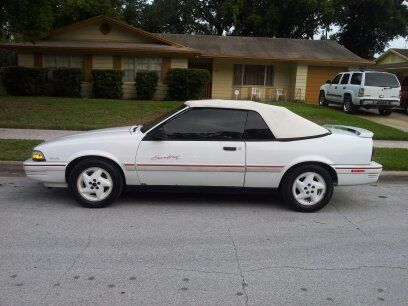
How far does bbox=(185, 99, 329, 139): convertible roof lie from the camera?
6.07 metres

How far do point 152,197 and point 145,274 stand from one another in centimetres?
256

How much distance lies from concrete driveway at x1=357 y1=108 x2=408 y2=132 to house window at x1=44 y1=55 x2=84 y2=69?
1335 cm

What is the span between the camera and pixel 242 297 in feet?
12.1

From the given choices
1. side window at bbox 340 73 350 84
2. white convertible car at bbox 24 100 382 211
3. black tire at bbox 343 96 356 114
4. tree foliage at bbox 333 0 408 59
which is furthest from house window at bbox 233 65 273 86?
white convertible car at bbox 24 100 382 211

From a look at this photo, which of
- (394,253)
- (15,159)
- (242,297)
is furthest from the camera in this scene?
(15,159)

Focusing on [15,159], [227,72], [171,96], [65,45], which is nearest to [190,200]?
[15,159]

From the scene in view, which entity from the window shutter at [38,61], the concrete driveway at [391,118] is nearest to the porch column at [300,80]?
the concrete driveway at [391,118]

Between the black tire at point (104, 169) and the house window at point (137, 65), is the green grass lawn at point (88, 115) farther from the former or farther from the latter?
the black tire at point (104, 169)

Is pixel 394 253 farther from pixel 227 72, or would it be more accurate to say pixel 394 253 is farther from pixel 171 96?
pixel 227 72

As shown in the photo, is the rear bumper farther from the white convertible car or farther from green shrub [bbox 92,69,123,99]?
green shrub [bbox 92,69,123,99]

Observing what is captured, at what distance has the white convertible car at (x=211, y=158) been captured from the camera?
5.86 m

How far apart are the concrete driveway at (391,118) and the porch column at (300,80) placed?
474 cm

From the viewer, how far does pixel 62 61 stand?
22125 millimetres

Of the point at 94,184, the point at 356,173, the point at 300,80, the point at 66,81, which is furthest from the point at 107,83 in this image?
the point at 356,173
